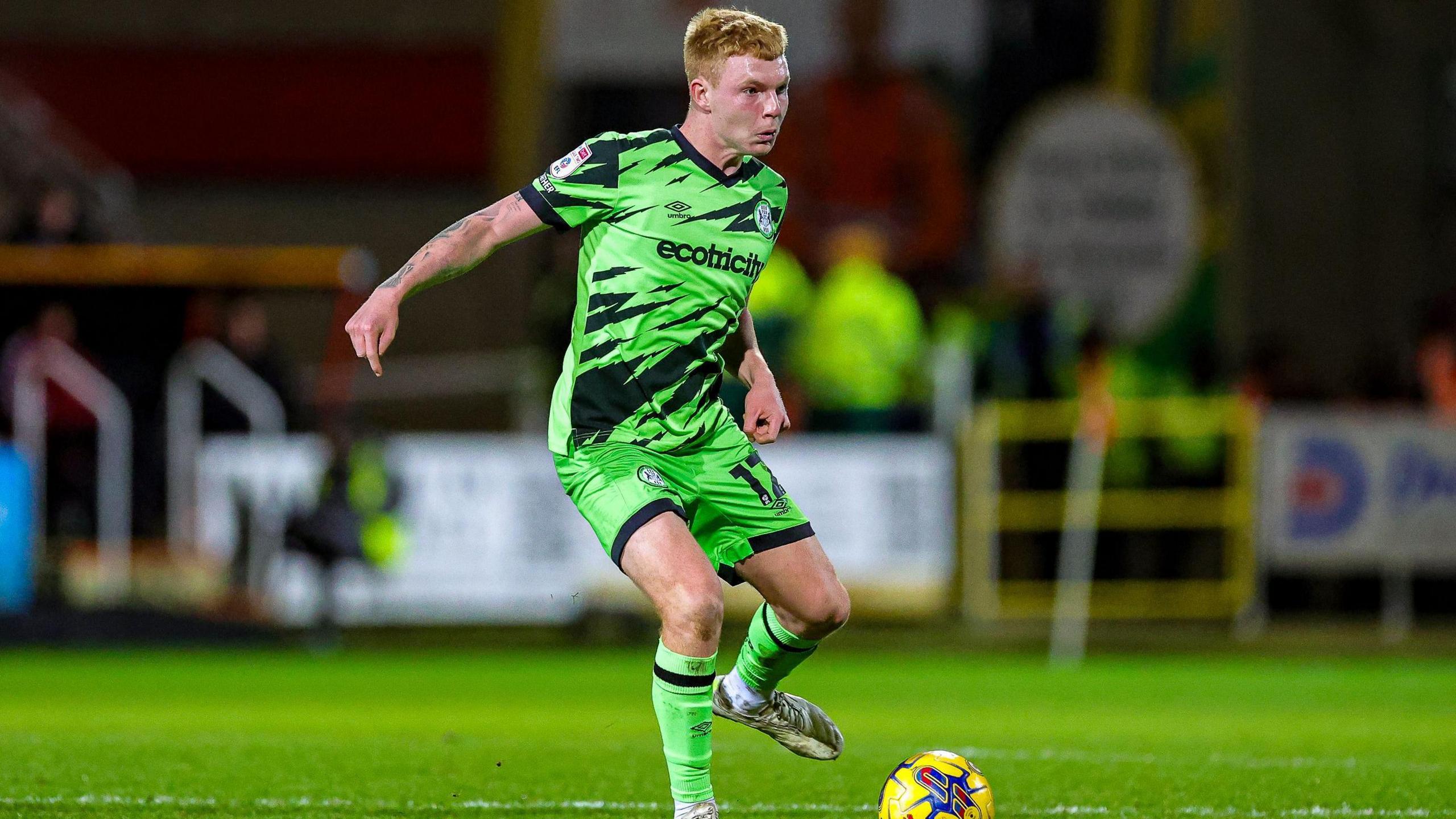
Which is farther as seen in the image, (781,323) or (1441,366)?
(1441,366)

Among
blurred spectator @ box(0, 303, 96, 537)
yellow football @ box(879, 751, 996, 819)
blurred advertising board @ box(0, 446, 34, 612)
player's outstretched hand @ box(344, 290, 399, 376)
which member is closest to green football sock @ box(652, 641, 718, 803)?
yellow football @ box(879, 751, 996, 819)

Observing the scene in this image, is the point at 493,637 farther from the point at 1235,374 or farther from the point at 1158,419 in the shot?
the point at 1235,374

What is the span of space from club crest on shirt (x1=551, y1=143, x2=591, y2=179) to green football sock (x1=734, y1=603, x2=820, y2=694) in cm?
136

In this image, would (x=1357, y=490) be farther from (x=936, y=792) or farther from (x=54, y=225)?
(x=936, y=792)

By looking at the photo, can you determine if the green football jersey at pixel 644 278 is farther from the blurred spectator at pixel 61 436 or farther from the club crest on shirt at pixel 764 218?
the blurred spectator at pixel 61 436

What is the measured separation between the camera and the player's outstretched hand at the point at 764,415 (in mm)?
6070

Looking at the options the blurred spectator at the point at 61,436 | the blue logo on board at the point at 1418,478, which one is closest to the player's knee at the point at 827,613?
the blue logo on board at the point at 1418,478

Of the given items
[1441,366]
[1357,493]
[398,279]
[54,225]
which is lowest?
[1357,493]

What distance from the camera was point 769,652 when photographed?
240 inches

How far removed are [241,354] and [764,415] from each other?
360 inches

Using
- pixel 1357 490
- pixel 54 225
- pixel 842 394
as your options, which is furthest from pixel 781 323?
pixel 54 225

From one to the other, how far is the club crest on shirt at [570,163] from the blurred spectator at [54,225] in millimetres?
9476

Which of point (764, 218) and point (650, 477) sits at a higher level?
point (764, 218)

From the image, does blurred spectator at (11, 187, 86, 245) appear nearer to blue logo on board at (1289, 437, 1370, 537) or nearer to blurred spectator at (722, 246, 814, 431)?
blurred spectator at (722, 246, 814, 431)
